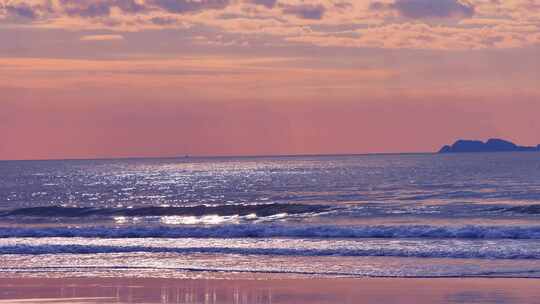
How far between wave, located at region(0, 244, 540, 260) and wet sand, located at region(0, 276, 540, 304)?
4842mm

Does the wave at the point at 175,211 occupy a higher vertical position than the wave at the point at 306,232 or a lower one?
lower

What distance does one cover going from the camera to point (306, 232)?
117 feet

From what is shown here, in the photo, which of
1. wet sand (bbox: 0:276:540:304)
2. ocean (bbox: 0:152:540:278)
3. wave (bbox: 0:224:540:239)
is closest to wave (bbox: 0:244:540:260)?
ocean (bbox: 0:152:540:278)

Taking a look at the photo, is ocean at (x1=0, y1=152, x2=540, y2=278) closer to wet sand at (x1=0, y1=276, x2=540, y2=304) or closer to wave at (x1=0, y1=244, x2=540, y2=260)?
wave at (x1=0, y1=244, x2=540, y2=260)

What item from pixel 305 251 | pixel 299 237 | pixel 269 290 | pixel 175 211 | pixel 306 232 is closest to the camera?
pixel 269 290

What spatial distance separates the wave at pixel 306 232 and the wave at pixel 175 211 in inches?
483

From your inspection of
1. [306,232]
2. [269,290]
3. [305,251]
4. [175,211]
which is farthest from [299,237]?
[175,211]

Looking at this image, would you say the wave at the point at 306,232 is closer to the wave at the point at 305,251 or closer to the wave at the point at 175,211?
the wave at the point at 305,251

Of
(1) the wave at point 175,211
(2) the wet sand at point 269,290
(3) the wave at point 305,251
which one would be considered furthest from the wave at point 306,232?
(1) the wave at point 175,211

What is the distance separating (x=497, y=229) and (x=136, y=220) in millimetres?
21003

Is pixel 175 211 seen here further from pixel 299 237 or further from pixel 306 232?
pixel 299 237

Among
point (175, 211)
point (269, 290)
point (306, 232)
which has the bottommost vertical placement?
point (175, 211)

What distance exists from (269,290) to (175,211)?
3216cm

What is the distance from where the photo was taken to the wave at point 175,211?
5116 centimetres
